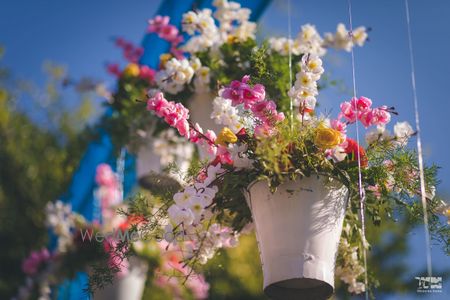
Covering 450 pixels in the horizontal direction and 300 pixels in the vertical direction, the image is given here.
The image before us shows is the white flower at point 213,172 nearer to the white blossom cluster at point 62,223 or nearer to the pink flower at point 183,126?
the pink flower at point 183,126

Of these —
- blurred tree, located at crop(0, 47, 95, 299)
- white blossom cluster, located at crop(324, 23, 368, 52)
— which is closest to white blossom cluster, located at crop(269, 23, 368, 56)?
white blossom cluster, located at crop(324, 23, 368, 52)

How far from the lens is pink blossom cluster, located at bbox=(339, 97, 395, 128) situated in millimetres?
1419

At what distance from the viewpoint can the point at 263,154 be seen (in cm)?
128

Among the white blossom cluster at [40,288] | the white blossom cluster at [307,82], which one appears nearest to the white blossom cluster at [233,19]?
the white blossom cluster at [307,82]

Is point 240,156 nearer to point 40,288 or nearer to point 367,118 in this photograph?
point 367,118

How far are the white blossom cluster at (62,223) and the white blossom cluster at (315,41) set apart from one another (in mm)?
983

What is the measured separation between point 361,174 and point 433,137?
617 millimetres

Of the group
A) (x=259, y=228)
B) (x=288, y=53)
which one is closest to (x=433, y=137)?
(x=288, y=53)

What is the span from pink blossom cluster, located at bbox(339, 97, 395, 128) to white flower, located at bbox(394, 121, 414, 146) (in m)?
0.03

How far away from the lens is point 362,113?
1422mm

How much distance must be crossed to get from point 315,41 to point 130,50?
90 cm

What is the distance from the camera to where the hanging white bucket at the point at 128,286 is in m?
1.83

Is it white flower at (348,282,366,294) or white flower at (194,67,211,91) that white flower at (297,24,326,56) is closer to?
white flower at (194,67,211,91)

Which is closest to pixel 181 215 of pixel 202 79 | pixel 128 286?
pixel 128 286
